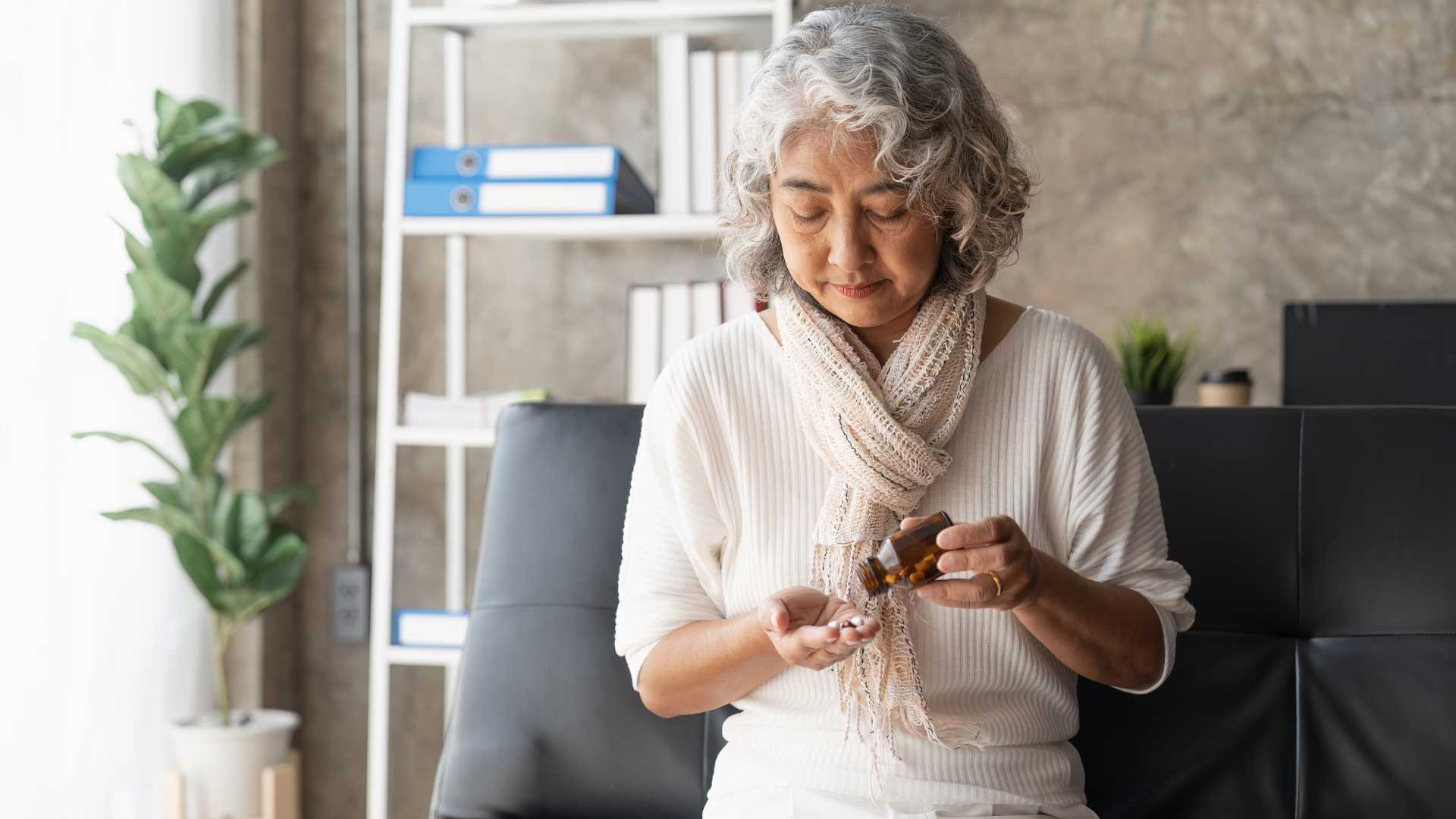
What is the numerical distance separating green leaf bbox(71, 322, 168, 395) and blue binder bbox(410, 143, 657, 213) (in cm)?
64

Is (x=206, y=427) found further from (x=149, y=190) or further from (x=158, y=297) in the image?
(x=149, y=190)

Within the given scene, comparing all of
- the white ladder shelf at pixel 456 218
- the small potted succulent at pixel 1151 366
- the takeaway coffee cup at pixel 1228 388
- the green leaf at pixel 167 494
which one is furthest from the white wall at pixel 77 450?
the takeaway coffee cup at pixel 1228 388

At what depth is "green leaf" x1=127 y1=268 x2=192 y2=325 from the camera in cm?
227

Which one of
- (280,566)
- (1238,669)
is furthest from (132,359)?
(1238,669)

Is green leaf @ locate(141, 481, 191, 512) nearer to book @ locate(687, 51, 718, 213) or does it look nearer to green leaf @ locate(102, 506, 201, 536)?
green leaf @ locate(102, 506, 201, 536)

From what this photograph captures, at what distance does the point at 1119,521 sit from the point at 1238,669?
1.16ft

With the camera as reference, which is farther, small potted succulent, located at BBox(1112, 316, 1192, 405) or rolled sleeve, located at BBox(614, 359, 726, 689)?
small potted succulent, located at BBox(1112, 316, 1192, 405)

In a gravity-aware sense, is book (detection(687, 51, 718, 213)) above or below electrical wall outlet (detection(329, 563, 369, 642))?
above

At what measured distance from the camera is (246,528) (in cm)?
243

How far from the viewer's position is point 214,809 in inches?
95.2

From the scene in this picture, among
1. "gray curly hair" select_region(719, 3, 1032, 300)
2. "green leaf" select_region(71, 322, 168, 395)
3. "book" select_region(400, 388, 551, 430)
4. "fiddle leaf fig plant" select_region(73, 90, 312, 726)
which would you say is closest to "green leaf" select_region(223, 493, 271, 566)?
"fiddle leaf fig plant" select_region(73, 90, 312, 726)

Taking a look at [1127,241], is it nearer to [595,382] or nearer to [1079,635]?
[595,382]

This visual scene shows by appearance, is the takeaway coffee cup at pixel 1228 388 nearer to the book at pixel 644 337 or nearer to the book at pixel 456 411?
the book at pixel 644 337

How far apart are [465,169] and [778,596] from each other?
5.46ft
